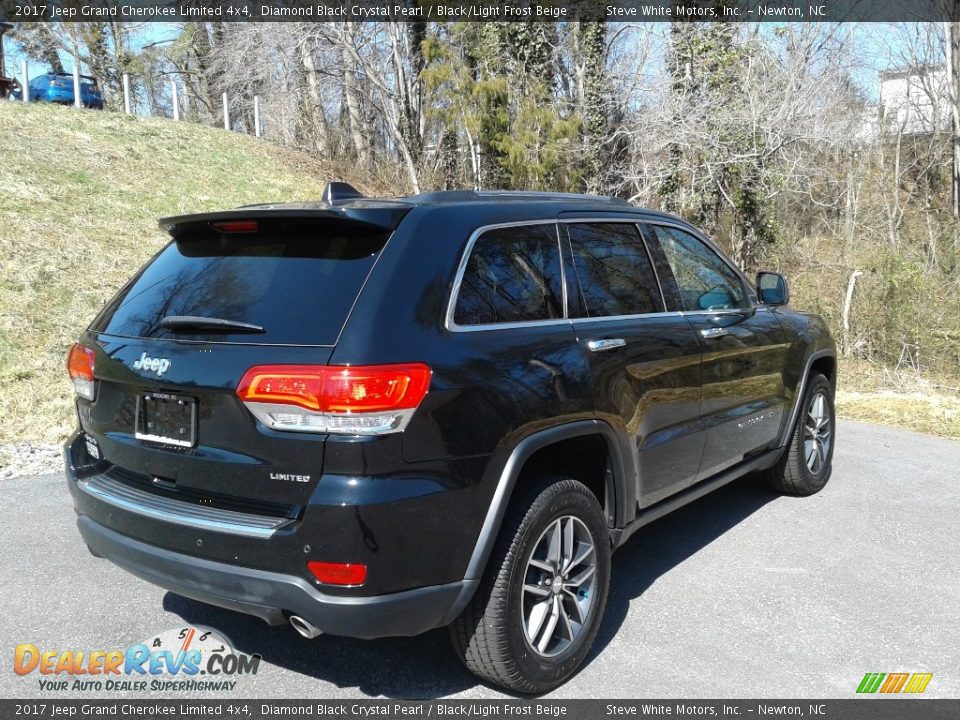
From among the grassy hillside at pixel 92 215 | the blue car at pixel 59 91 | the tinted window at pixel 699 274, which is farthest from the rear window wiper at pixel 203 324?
the blue car at pixel 59 91

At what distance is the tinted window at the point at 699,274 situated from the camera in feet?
14.2

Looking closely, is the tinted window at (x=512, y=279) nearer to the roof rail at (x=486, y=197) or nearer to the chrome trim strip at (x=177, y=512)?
the roof rail at (x=486, y=197)

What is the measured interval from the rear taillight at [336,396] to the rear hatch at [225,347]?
45 millimetres

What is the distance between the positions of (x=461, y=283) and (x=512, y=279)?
0.33 metres

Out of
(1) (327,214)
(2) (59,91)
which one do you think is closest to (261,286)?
(1) (327,214)

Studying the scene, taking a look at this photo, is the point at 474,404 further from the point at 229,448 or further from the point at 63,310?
the point at 63,310

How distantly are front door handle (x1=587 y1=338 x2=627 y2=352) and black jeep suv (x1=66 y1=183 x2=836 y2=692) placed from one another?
0.04ft

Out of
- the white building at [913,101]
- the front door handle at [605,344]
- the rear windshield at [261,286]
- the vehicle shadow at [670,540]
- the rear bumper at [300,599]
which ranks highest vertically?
the white building at [913,101]

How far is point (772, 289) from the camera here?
199 inches

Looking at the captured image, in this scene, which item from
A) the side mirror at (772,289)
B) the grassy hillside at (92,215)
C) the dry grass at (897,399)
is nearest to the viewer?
the side mirror at (772,289)

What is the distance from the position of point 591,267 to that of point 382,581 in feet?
5.78

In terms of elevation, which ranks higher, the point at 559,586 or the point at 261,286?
the point at 261,286

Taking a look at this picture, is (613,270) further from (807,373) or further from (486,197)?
(807,373)

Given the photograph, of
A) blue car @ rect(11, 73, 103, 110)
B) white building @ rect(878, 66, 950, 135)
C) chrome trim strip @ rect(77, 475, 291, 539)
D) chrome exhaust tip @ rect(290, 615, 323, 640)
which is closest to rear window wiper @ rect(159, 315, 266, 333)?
chrome trim strip @ rect(77, 475, 291, 539)
